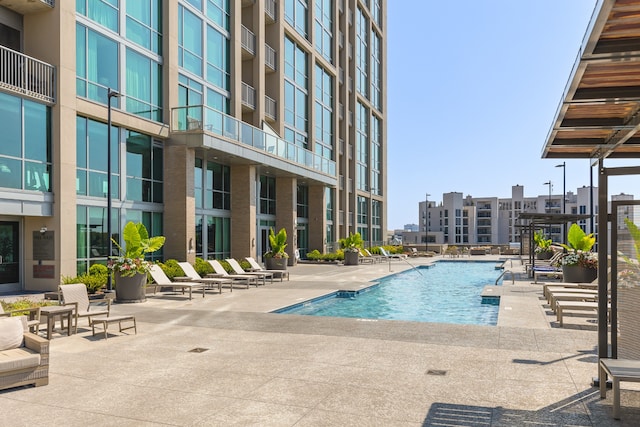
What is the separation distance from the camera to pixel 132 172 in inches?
869

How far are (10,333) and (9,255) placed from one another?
1230 centimetres

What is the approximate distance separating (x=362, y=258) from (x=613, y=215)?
32.8 m

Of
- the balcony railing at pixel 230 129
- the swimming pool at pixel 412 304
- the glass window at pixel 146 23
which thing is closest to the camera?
the swimming pool at pixel 412 304

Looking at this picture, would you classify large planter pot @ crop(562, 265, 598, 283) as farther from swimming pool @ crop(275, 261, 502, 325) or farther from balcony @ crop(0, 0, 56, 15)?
balcony @ crop(0, 0, 56, 15)

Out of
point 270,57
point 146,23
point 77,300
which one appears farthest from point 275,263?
point 77,300

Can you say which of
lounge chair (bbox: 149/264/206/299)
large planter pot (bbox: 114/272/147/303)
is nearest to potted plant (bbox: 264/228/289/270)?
lounge chair (bbox: 149/264/206/299)

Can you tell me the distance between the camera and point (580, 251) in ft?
62.4

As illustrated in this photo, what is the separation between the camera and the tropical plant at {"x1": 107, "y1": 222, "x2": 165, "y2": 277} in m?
16.0

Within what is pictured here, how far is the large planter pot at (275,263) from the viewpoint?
27266 mm

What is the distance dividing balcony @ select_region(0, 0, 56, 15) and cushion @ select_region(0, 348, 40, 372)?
48.3 ft

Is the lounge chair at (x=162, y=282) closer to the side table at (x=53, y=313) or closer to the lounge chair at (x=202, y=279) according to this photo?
the lounge chair at (x=202, y=279)

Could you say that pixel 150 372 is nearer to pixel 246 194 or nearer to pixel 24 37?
pixel 24 37

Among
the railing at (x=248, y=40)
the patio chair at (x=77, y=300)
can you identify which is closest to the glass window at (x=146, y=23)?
the railing at (x=248, y=40)

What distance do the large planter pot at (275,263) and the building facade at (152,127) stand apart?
1994 millimetres
